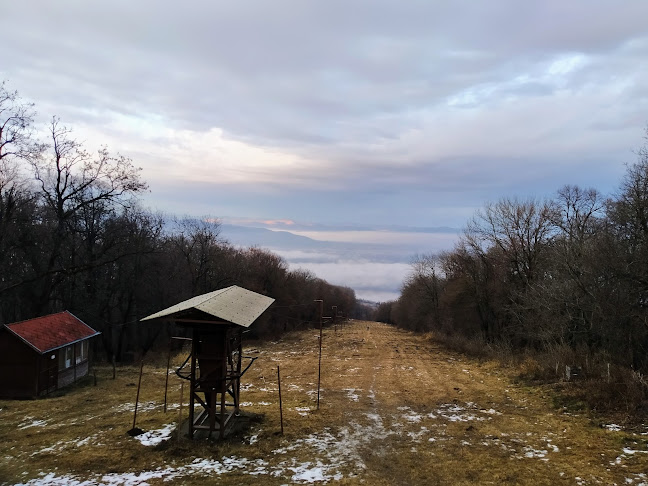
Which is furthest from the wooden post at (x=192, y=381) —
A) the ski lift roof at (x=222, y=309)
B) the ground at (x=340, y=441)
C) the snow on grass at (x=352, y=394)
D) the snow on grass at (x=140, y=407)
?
the snow on grass at (x=352, y=394)

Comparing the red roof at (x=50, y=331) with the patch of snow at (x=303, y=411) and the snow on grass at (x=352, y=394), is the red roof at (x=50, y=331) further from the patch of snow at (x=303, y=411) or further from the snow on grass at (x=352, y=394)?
the snow on grass at (x=352, y=394)

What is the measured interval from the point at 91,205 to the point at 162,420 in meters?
23.7

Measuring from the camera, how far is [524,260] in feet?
111

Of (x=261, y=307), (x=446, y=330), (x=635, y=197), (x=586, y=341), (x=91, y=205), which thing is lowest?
(x=446, y=330)

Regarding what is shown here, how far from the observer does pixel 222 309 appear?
12273 mm

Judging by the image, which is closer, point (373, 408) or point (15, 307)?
point (373, 408)

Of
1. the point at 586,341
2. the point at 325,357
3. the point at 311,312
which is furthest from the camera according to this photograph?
the point at 311,312

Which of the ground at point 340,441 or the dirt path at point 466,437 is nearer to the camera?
the dirt path at point 466,437

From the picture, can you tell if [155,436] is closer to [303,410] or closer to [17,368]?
[303,410]

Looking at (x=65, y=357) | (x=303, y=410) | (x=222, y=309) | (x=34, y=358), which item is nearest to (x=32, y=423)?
(x=34, y=358)

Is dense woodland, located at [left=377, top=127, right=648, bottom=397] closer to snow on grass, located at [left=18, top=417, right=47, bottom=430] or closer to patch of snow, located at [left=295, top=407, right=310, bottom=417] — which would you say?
patch of snow, located at [left=295, top=407, right=310, bottom=417]

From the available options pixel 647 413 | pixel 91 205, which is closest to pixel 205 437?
pixel 647 413

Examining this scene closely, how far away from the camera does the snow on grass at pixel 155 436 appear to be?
478 inches

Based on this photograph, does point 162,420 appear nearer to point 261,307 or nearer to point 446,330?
point 261,307
